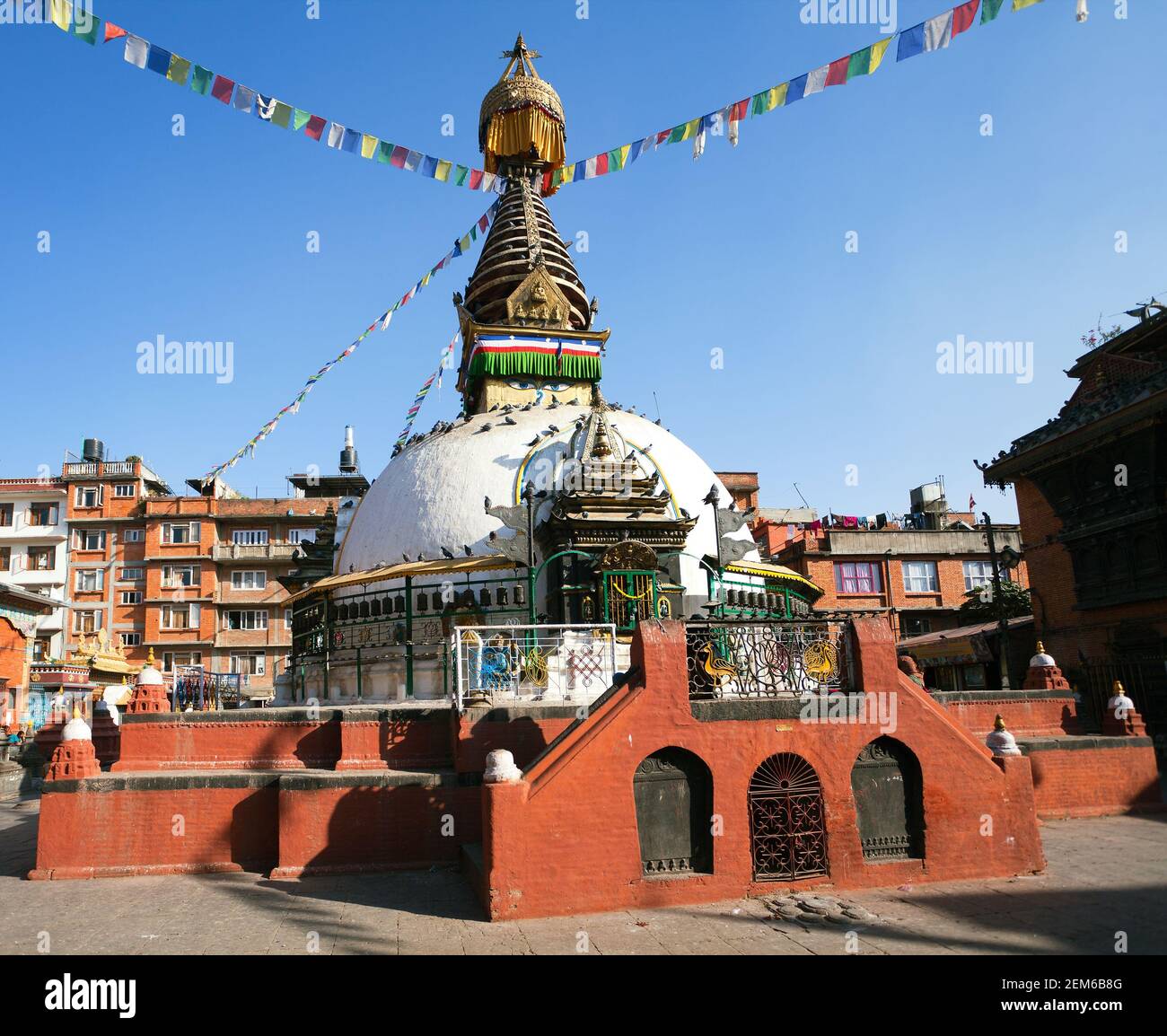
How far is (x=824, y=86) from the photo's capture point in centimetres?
1644

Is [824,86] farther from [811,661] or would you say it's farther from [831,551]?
[831,551]

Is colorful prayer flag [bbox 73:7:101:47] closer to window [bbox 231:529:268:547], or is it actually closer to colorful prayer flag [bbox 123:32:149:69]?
colorful prayer flag [bbox 123:32:149:69]

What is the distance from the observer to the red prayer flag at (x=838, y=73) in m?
15.9

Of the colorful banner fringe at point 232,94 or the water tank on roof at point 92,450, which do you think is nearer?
the colorful banner fringe at point 232,94

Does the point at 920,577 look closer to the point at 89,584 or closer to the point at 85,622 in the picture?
the point at 85,622

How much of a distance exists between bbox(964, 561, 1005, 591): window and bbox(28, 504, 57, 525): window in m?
49.7

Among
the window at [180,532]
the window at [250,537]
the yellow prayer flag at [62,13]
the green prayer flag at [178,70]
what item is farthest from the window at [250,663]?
the yellow prayer flag at [62,13]

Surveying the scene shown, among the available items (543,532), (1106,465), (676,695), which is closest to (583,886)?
(676,695)

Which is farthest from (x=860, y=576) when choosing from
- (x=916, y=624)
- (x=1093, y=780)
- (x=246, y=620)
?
(x=246, y=620)

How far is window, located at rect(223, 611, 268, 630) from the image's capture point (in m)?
48.1

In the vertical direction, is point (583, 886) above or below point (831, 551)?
below

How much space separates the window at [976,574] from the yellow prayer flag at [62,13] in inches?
1575

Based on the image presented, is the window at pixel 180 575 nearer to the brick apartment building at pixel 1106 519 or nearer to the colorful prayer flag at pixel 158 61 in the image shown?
the colorful prayer flag at pixel 158 61
